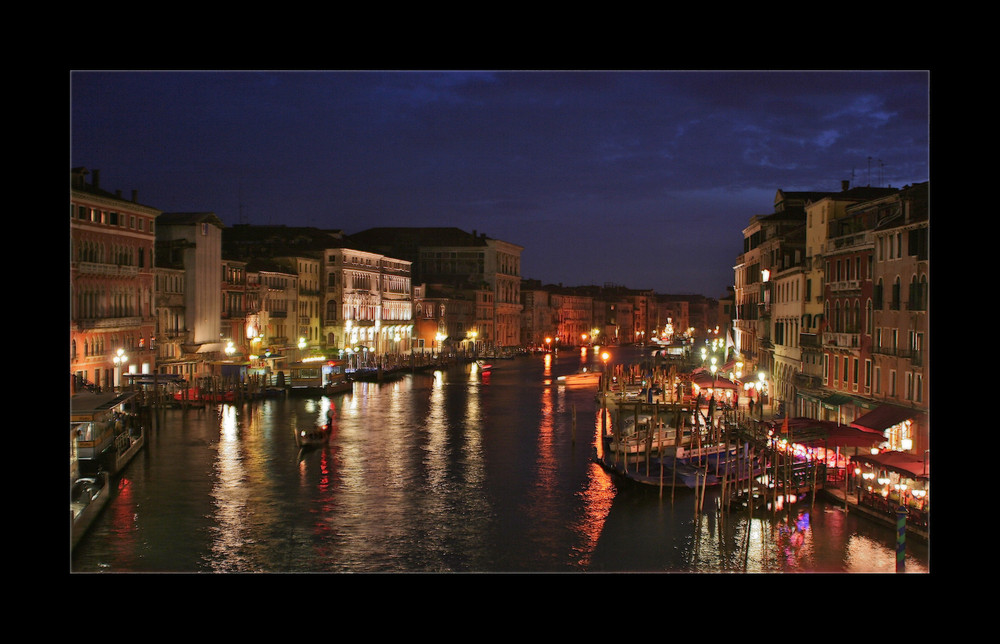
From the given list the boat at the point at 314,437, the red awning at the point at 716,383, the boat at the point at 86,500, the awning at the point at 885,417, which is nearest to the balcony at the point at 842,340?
the awning at the point at 885,417

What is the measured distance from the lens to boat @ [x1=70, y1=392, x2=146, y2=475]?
11.0 meters

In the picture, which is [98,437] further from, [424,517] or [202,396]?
[202,396]

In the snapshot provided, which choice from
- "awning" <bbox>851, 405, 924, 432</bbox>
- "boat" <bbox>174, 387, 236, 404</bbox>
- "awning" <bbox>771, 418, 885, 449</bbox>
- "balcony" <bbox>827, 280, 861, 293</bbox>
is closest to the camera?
"awning" <bbox>771, 418, 885, 449</bbox>

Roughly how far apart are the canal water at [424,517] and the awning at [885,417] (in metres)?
1.09

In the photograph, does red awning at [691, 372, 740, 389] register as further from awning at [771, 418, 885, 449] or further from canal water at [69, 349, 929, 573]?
awning at [771, 418, 885, 449]

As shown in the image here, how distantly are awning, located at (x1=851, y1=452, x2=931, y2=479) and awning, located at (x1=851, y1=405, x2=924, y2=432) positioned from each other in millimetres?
878

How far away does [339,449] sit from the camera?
45.3 feet

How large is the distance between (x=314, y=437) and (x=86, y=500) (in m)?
4.34

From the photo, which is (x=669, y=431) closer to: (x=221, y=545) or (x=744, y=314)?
(x=221, y=545)

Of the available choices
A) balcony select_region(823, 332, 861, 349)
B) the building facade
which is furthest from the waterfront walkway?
the building facade

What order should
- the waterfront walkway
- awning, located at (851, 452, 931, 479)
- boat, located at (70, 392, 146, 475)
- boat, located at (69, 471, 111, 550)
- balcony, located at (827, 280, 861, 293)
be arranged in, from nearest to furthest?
the waterfront walkway
awning, located at (851, 452, 931, 479)
boat, located at (69, 471, 111, 550)
boat, located at (70, 392, 146, 475)
balcony, located at (827, 280, 861, 293)

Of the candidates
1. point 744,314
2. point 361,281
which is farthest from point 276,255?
point 744,314

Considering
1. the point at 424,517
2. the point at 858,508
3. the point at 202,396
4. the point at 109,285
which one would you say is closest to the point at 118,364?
the point at 109,285
